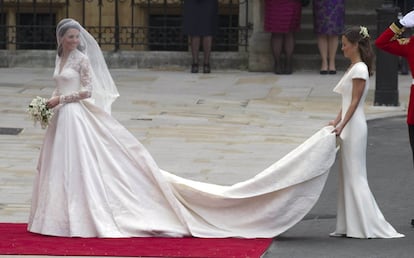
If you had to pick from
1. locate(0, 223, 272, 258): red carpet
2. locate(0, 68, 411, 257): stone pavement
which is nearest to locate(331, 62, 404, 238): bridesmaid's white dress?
locate(0, 223, 272, 258): red carpet

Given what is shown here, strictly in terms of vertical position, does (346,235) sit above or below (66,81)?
below

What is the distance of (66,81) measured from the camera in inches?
424

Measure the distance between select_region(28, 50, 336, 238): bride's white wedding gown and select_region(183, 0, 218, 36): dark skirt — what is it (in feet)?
34.8

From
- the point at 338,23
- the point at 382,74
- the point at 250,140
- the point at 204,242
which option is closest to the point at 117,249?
the point at 204,242

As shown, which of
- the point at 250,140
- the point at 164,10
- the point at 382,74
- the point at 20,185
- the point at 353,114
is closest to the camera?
the point at 353,114

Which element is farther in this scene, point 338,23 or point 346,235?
point 338,23

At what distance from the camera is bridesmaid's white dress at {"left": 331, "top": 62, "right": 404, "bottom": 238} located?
1034 centimetres

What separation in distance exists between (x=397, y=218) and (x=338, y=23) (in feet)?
33.1

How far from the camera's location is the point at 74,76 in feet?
35.4

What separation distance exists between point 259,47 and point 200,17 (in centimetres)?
128

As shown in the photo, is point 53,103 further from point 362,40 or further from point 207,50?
point 207,50

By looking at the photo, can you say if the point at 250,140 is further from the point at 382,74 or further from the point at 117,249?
the point at 117,249

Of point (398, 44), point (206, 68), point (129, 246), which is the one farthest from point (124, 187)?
point (206, 68)

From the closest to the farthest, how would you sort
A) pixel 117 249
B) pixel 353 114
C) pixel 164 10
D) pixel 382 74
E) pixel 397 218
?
pixel 117 249 < pixel 353 114 < pixel 397 218 < pixel 382 74 < pixel 164 10
